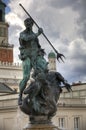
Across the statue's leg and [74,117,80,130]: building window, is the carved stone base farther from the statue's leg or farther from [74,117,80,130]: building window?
[74,117,80,130]: building window

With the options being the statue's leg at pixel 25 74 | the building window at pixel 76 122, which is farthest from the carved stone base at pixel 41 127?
the building window at pixel 76 122

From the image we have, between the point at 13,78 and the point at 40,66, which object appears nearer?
the point at 40,66

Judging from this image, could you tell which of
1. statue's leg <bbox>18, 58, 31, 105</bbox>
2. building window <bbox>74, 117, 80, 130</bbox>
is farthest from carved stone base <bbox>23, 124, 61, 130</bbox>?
building window <bbox>74, 117, 80, 130</bbox>

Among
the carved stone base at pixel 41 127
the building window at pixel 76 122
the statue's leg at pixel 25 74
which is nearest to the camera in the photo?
the carved stone base at pixel 41 127

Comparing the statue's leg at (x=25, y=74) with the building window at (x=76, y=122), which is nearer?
the statue's leg at (x=25, y=74)

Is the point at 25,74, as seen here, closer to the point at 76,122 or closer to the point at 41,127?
the point at 41,127

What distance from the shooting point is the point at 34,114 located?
58.3 ft

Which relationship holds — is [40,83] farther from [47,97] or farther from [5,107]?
[5,107]

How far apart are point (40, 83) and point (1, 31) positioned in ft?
283

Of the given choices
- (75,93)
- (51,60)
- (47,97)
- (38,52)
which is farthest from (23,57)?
(51,60)

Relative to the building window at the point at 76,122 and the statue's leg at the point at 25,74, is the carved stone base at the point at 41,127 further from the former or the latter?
the building window at the point at 76,122

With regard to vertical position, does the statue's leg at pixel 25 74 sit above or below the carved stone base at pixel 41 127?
above

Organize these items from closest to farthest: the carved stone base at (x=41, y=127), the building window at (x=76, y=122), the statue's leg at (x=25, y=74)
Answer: the carved stone base at (x=41, y=127)
the statue's leg at (x=25, y=74)
the building window at (x=76, y=122)

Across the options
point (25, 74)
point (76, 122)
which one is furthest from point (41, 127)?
point (76, 122)
